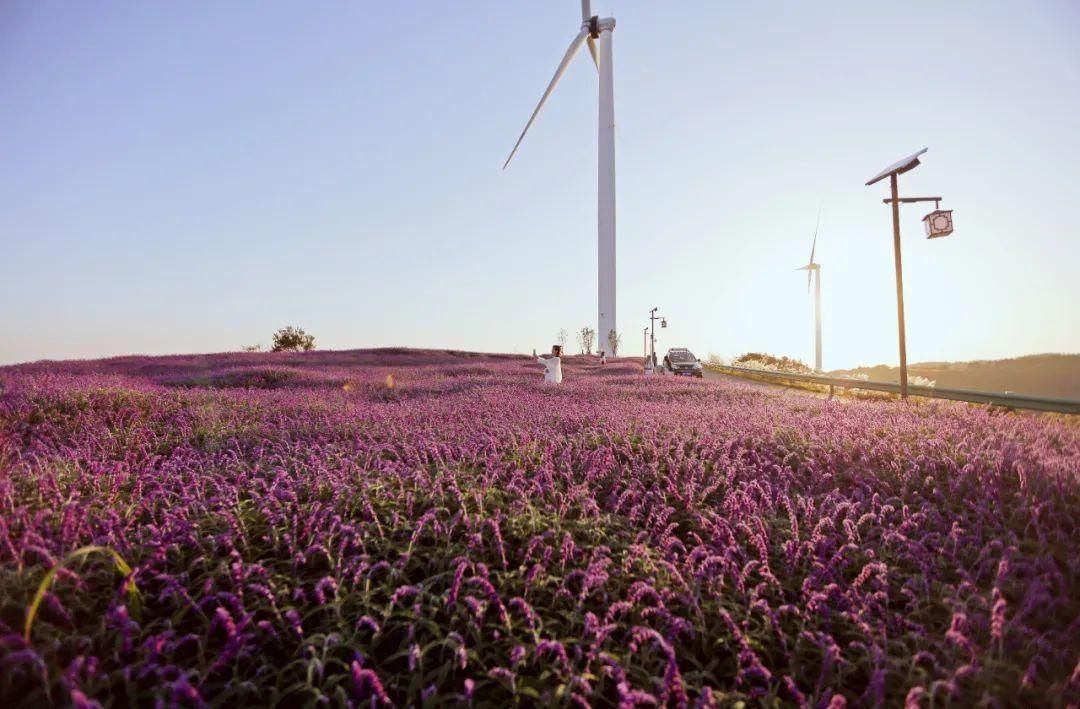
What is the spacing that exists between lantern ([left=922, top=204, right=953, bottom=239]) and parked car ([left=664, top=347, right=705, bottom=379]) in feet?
66.4

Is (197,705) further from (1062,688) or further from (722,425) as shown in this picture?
(722,425)

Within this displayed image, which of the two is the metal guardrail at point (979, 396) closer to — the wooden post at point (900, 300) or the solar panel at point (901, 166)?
the wooden post at point (900, 300)

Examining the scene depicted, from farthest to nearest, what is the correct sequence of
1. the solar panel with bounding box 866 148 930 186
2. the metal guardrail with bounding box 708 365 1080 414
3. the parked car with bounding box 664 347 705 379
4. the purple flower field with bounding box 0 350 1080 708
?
the parked car with bounding box 664 347 705 379 → the solar panel with bounding box 866 148 930 186 → the metal guardrail with bounding box 708 365 1080 414 → the purple flower field with bounding box 0 350 1080 708

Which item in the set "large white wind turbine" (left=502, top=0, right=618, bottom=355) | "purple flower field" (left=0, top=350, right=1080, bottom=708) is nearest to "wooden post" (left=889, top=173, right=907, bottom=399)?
"purple flower field" (left=0, top=350, right=1080, bottom=708)

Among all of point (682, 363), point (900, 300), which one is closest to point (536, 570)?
point (900, 300)

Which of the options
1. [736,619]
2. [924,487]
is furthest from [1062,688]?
[924,487]

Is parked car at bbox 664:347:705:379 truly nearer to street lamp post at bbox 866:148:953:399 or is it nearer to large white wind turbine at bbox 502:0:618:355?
large white wind turbine at bbox 502:0:618:355

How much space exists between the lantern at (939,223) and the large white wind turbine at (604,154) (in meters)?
25.8

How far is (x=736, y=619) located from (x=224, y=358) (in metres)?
28.3

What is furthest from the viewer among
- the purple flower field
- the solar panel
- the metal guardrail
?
the solar panel

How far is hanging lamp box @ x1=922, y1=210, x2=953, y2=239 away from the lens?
13.5 meters

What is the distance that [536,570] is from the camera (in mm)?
2908

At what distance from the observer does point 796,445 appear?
662 cm

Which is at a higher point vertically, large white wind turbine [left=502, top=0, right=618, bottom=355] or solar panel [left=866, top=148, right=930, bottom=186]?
large white wind turbine [left=502, top=0, right=618, bottom=355]
